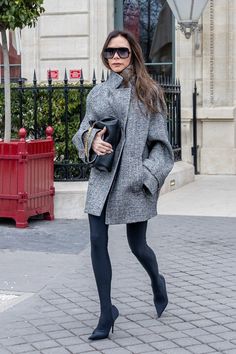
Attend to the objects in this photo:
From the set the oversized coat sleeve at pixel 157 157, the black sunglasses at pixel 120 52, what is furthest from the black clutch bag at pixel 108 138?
the black sunglasses at pixel 120 52

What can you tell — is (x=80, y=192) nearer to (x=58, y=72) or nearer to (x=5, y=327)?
(x=5, y=327)

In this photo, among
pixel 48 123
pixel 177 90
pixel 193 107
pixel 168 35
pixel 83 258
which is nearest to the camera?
pixel 83 258

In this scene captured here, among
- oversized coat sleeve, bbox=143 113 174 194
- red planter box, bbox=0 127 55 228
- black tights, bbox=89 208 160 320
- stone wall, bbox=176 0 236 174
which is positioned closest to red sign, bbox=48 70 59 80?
stone wall, bbox=176 0 236 174

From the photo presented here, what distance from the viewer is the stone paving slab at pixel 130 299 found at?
15.3 ft

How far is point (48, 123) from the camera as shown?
10023 mm

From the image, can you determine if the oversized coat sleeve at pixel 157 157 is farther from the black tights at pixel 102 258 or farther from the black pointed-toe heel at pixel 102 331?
the black pointed-toe heel at pixel 102 331

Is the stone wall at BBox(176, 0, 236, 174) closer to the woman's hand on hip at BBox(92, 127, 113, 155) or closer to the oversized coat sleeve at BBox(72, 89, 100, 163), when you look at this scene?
the oversized coat sleeve at BBox(72, 89, 100, 163)

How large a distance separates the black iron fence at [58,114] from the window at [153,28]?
554cm

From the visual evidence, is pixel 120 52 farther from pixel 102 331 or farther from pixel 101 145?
pixel 102 331

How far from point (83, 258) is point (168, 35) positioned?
9.10 meters

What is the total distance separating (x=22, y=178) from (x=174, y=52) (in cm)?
748

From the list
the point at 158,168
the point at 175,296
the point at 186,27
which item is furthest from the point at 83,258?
the point at 186,27

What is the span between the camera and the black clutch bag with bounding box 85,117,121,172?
4.57 m

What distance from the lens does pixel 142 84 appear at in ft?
15.5
